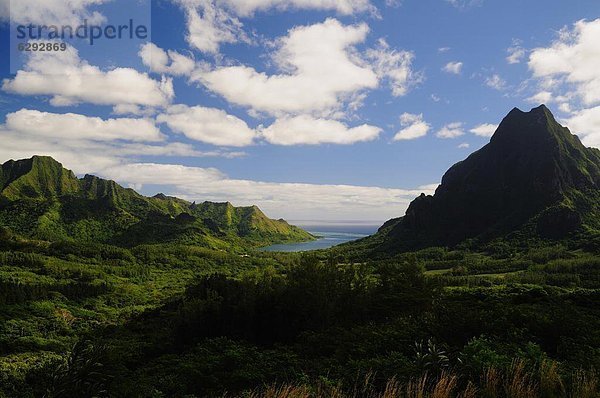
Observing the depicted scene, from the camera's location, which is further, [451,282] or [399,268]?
[451,282]

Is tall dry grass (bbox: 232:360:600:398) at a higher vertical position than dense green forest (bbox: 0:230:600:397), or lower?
higher

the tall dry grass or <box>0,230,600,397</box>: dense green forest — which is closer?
the tall dry grass

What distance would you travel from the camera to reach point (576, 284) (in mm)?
120812

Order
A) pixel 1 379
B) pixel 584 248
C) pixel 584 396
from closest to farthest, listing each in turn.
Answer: pixel 584 396, pixel 1 379, pixel 584 248

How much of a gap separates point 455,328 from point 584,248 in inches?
8405

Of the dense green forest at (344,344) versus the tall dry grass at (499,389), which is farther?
the dense green forest at (344,344)

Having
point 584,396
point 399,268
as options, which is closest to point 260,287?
point 399,268

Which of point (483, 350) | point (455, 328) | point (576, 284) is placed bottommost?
A: point (576, 284)

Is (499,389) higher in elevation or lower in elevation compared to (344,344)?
higher

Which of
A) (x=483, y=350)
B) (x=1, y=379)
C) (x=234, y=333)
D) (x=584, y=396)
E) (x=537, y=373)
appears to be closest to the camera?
(x=584, y=396)

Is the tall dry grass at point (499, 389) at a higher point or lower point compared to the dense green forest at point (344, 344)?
higher

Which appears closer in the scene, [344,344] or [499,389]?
[499,389]

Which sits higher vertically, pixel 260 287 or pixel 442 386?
pixel 442 386

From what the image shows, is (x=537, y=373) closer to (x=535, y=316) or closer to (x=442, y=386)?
(x=442, y=386)
